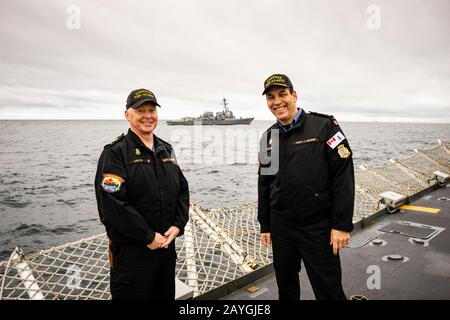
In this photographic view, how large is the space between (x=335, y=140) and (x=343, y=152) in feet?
0.38

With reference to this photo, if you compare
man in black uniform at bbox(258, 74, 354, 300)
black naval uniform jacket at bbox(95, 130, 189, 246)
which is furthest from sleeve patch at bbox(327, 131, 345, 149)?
black naval uniform jacket at bbox(95, 130, 189, 246)

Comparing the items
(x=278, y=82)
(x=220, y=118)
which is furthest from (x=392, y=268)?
(x=220, y=118)

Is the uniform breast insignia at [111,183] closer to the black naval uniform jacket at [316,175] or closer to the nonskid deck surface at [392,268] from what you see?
the black naval uniform jacket at [316,175]

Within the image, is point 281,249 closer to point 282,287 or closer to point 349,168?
point 282,287

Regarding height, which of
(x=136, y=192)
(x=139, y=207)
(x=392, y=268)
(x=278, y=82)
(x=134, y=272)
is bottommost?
(x=392, y=268)

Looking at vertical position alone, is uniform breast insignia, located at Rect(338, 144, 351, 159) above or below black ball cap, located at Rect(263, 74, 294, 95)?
below

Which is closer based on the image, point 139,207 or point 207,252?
point 139,207

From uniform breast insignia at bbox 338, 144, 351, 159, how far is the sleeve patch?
1.5 inches

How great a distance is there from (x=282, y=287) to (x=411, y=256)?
2541 mm

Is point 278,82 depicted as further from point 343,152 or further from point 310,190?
point 310,190

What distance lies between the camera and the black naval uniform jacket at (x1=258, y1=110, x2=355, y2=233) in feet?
7.08

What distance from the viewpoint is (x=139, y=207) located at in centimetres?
220

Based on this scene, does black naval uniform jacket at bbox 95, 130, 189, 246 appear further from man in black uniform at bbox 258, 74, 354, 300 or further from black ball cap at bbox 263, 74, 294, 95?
black ball cap at bbox 263, 74, 294, 95
